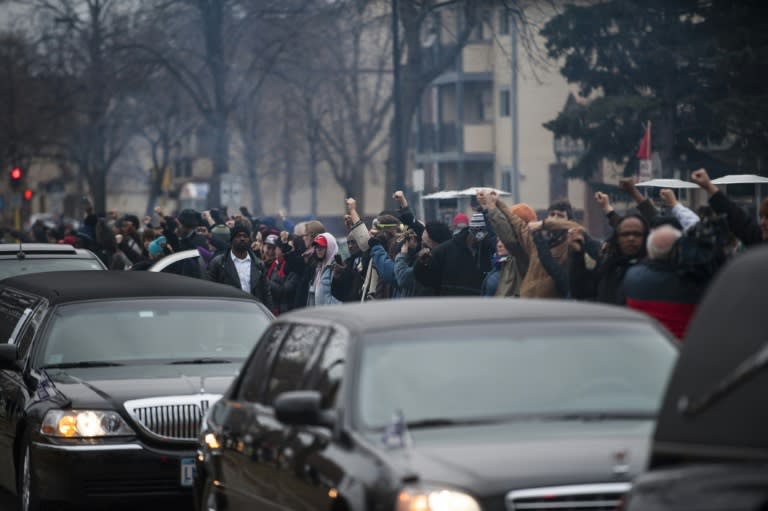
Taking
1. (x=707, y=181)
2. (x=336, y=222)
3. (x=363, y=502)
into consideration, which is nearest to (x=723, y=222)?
(x=707, y=181)

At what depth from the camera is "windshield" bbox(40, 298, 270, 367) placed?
1139 centimetres

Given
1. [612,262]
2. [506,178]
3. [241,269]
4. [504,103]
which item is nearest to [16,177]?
[506,178]

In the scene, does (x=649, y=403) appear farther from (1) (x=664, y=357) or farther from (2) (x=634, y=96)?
(2) (x=634, y=96)

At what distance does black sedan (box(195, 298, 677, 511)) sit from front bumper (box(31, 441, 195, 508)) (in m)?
2.54

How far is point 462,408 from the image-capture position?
6.74m

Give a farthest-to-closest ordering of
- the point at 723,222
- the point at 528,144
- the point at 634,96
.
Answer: the point at 528,144 < the point at 634,96 < the point at 723,222

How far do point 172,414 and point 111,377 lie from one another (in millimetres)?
674

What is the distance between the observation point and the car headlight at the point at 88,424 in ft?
33.8

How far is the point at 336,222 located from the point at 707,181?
52.8 metres

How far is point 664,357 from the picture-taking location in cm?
702

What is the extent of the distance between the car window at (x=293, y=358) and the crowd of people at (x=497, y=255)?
2.25 m

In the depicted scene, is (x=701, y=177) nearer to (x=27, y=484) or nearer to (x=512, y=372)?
(x=512, y=372)

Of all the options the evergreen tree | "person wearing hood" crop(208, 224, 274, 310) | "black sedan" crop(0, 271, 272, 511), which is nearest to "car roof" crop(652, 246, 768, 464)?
"black sedan" crop(0, 271, 272, 511)

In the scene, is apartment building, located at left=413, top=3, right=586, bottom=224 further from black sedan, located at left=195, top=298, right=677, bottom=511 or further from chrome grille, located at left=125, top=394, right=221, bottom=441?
black sedan, located at left=195, top=298, right=677, bottom=511
